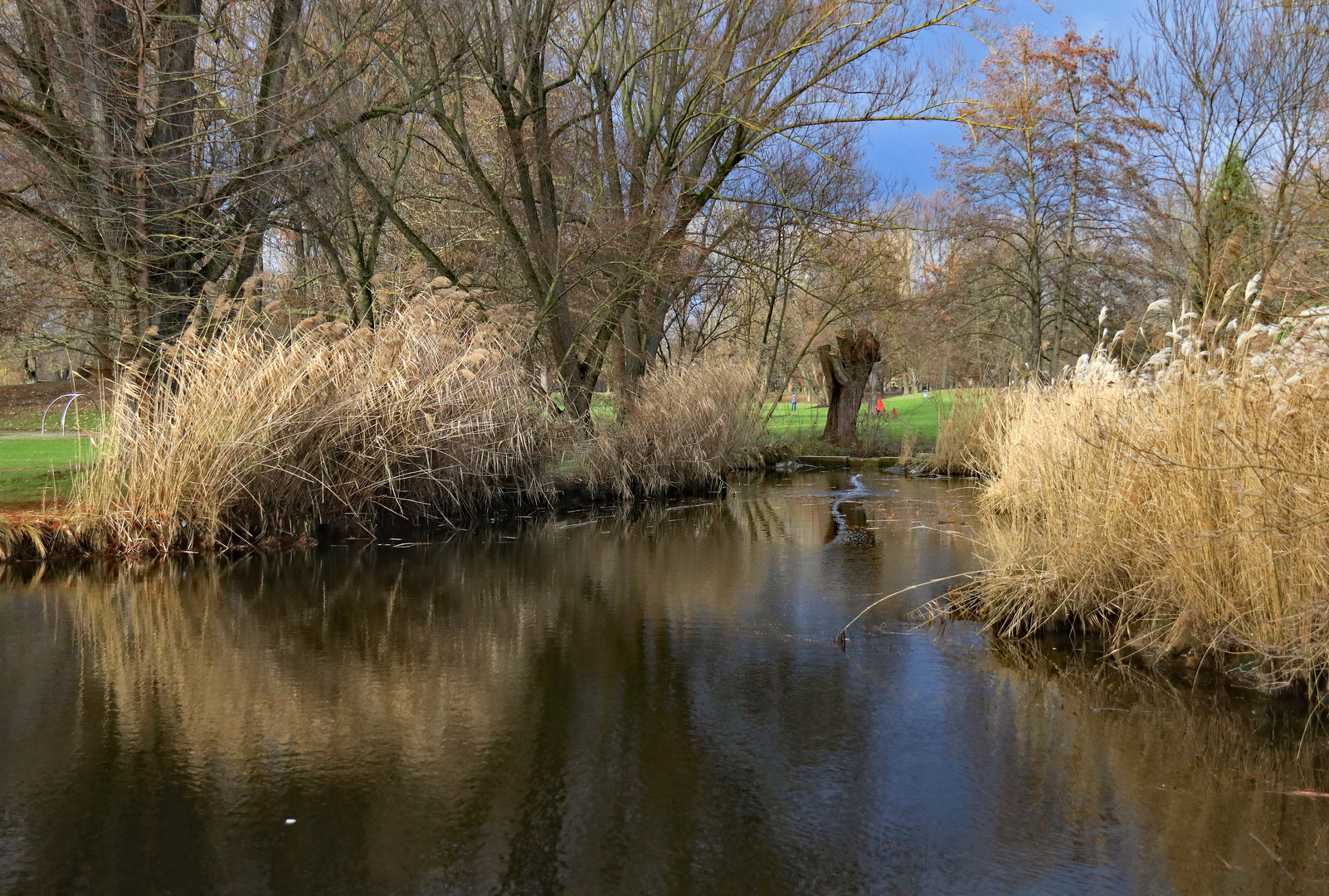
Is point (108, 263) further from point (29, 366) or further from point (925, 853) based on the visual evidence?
point (29, 366)

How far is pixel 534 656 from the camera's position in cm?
528

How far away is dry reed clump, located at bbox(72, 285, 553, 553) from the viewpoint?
8.11 metres

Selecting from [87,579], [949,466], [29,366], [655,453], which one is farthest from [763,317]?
[29,366]

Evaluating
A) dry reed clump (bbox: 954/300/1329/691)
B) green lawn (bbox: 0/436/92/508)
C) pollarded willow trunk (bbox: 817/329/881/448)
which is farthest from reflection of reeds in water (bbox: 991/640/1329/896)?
pollarded willow trunk (bbox: 817/329/881/448)

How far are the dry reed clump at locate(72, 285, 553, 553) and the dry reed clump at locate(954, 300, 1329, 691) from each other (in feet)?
18.4

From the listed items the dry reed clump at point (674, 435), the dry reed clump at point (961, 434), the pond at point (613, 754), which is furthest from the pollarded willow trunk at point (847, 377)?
the pond at point (613, 754)

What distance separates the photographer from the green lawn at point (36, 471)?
9133mm

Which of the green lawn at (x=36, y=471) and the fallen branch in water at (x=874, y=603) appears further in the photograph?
the green lawn at (x=36, y=471)

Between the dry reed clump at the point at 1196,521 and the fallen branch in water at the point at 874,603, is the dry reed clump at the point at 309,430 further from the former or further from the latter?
the dry reed clump at the point at 1196,521

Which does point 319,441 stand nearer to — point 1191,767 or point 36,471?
point 36,471

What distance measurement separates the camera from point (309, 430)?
8.56 m

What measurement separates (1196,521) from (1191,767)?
1.53 meters

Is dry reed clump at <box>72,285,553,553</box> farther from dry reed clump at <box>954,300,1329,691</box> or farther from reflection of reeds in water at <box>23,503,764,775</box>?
dry reed clump at <box>954,300,1329,691</box>

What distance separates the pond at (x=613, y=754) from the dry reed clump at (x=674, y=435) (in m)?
5.60
